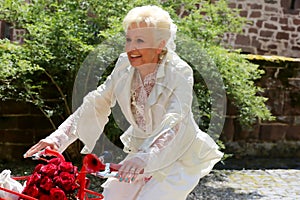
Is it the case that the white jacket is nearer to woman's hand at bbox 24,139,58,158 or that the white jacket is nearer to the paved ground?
woman's hand at bbox 24,139,58,158

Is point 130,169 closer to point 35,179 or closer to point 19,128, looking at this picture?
point 35,179

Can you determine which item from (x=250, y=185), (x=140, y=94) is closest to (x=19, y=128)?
(x=250, y=185)

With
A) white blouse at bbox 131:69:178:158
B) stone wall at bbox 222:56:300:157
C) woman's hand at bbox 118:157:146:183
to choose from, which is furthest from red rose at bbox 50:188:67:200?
stone wall at bbox 222:56:300:157

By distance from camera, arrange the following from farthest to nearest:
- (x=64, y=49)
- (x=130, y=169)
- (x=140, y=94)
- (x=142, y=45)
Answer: (x=64, y=49), (x=140, y=94), (x=142, y=45), (x=130, y=169)

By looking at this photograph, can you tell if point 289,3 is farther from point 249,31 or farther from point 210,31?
point 210,31

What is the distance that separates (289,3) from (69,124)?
10.8 m

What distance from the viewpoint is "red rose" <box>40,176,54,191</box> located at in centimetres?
226

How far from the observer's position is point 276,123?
7422 millimetres

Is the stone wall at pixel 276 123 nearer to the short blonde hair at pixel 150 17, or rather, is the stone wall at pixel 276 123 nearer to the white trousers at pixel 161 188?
the white trousers at pixel 161 188

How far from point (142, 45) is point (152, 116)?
0.99ft

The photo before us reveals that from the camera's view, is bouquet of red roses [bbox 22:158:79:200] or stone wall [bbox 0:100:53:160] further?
stone wall [bbox 0:100:53:160]

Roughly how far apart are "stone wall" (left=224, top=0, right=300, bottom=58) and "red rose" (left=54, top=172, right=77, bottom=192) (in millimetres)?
10277

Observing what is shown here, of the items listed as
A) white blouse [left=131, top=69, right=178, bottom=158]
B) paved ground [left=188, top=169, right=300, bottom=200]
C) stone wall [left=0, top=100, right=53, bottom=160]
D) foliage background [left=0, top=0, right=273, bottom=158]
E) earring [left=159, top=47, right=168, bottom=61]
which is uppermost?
earring [left=159, top=47, right=168, bottom=61]

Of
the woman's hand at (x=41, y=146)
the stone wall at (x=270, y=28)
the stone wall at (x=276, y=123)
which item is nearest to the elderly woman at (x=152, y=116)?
the woman's hand at (x=41, y=146)
